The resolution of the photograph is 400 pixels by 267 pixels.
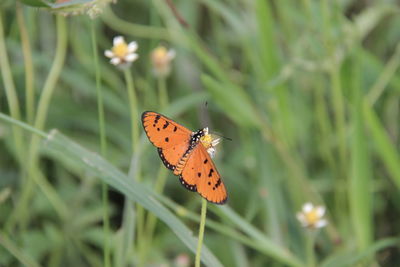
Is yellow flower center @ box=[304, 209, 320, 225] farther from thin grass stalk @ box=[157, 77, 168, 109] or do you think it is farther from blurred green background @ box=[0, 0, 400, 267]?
thin grass stalk @ box=[157, 77, 168, 109]

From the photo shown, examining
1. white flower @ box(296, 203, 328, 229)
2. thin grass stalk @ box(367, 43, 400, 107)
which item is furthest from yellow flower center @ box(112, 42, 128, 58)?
thin grass stalk @ box(367, 43, 400, 107)

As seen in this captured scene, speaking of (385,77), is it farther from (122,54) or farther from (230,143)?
(122,54)

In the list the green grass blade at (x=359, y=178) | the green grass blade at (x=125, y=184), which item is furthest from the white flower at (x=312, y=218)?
the green grass blade at (x=125, y=184)

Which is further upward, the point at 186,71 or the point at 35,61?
the point at 186,71

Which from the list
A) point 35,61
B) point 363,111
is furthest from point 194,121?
point 363,111

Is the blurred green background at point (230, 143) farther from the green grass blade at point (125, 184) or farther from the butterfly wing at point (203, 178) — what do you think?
the butterfly wing at point (203, 178)

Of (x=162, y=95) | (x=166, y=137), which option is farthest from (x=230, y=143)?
(x=166, y=137)

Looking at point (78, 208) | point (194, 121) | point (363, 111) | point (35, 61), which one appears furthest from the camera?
point (194, 121)

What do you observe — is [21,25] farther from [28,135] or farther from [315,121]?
[315,121]
